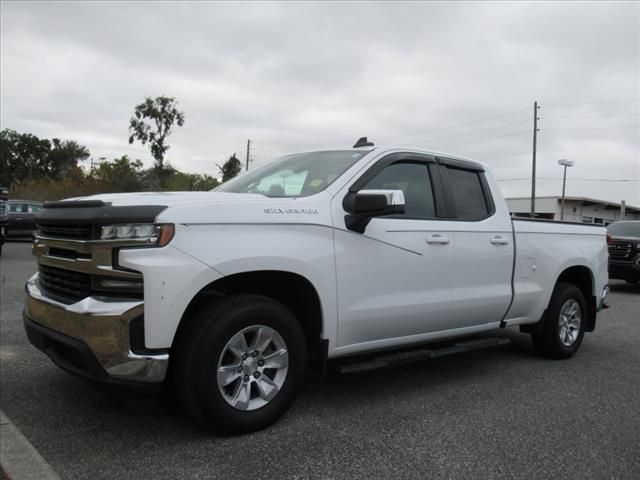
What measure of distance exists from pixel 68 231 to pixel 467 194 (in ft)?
10.7

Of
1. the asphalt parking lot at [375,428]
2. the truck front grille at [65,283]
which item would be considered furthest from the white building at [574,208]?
the truck front grille at [65,283]

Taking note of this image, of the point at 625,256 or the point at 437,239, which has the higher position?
the point at 437,239

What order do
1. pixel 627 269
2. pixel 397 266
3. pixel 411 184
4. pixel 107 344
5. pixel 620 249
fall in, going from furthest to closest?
pixel 620 249 < pixel 627 269 < pixel 411 184 < pixel 397 266 < pixel 107 344

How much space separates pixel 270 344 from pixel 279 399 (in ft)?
1.18

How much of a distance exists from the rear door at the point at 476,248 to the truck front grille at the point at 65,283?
2.76 meters

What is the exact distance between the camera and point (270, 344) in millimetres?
3475

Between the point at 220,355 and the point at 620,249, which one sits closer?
the point at 220,355

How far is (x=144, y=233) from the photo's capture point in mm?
3006

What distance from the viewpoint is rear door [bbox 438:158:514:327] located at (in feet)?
14.9

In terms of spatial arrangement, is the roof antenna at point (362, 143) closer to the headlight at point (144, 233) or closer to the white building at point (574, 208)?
the headlight at point (144, 233)

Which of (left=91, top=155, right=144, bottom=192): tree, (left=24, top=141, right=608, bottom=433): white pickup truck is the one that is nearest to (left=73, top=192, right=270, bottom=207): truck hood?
(left=24, top=141, right=608, bottom=433): white pickup truck

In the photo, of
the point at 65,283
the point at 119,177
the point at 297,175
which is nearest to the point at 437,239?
the point at 297,175

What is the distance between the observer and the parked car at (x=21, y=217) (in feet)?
63.2

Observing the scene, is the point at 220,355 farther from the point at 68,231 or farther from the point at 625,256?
the point at 625,256
